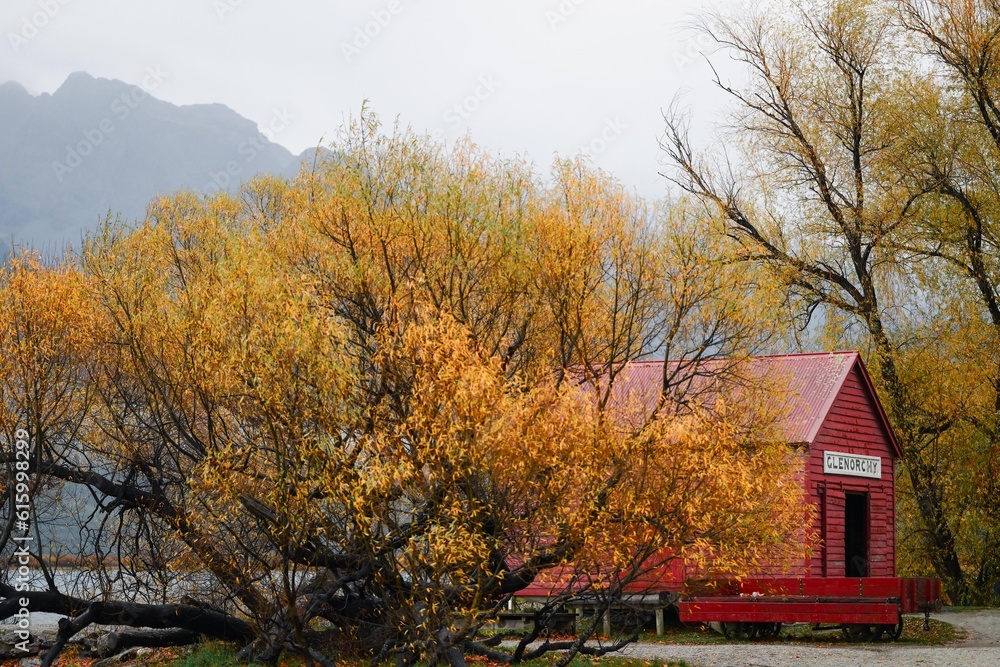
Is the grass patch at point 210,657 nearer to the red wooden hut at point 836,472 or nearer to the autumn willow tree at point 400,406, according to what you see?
the autumn willow tree at point 400,406

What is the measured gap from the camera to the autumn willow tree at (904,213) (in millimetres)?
28766

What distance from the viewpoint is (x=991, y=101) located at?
27953 mm

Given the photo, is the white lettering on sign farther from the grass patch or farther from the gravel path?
the grass patch

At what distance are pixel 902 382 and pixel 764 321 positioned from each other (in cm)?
1364

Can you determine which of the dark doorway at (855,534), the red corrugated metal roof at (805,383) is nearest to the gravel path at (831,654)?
the red corrugated metal roof at (805,383)

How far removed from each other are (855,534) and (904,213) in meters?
8.58

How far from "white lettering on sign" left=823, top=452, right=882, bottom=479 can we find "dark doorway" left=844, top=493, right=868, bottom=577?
2.62 ft

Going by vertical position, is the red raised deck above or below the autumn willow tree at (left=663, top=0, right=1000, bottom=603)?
below

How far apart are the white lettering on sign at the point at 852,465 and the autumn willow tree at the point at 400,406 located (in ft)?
25.8

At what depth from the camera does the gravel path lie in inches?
723

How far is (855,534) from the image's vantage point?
28.8 meters

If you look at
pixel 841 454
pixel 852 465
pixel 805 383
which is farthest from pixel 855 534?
pixel 805 383

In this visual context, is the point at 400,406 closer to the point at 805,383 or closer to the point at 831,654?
the point at 831,654

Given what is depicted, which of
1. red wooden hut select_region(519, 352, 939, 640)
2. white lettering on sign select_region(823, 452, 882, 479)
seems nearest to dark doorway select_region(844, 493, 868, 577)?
red wooden hut select_region(519, 352, 939, 640)
